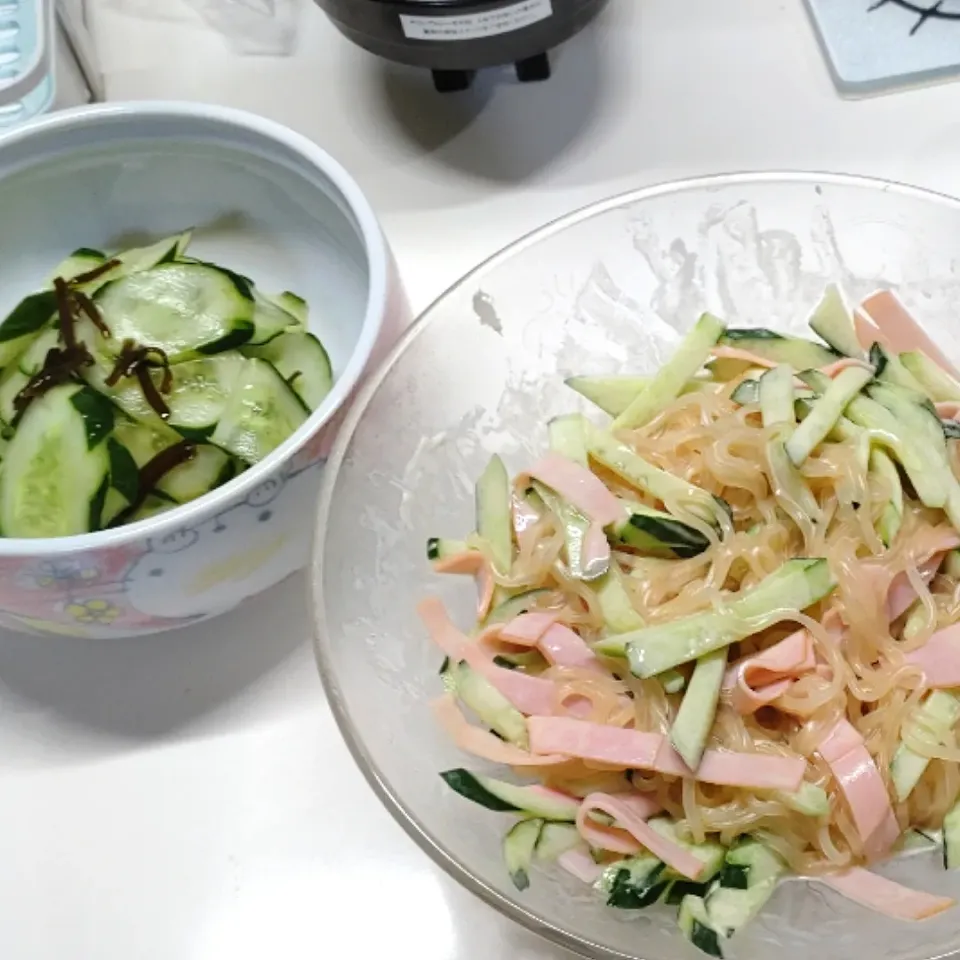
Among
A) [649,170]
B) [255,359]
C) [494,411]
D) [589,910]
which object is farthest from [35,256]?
[589,910]

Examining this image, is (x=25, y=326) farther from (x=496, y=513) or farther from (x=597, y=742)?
(x=597, y=742)

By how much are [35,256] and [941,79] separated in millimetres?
849

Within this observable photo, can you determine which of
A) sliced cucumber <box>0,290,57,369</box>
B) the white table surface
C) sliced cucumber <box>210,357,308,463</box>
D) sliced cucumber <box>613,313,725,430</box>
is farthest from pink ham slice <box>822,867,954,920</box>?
sliced cucumber <box>0,290,57,369</box>

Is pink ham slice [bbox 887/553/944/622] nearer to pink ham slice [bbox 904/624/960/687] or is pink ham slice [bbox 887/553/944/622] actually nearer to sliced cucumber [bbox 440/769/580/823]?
pink ham slice [bbox 904/624/960/687]

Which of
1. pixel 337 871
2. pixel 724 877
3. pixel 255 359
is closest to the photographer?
pixel 724 877

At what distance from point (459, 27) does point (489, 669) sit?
0.55m

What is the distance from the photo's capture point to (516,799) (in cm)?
65

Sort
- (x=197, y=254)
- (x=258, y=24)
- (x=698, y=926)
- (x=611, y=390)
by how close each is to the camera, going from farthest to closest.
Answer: (x=258, y=24) → (x=197, y=254) → (x=611, y=390) → (x=698, y=926)

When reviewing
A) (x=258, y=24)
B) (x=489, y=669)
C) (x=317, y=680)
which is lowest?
(x=317, y=680)

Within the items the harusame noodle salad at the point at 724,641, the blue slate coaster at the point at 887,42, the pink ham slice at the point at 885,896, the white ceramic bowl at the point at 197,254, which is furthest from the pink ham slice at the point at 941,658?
the blue slate coaster at the point at 887,42

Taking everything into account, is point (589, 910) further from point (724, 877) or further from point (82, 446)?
point (82, 446)

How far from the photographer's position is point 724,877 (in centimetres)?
62

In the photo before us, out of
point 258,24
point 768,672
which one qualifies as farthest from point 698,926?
point 258,24

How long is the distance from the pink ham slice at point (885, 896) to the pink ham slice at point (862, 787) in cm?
1
